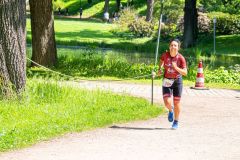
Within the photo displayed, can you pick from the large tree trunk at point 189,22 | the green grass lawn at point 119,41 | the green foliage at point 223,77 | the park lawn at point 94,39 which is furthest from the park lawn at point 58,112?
the large tree trunk at point 189,22

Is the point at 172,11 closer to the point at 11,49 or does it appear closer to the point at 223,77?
the point at 223,77

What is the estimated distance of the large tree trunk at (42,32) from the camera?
65.9ft

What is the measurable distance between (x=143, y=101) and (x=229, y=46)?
24830 mm

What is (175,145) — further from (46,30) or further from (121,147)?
(46,30)

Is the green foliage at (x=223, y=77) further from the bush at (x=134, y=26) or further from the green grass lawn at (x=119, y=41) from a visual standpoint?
the bush at (x=134, y=26)

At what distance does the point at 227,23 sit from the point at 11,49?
107 ft

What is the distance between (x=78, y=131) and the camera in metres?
9.62

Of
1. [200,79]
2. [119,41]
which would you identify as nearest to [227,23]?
[119,41]

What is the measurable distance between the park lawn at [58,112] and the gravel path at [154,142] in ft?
0.88

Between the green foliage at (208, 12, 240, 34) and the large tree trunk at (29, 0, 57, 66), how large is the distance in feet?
77.2

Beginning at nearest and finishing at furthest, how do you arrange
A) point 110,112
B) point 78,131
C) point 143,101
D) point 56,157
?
point 56,157 < point 78,131 < point 110,112 < point 143,101

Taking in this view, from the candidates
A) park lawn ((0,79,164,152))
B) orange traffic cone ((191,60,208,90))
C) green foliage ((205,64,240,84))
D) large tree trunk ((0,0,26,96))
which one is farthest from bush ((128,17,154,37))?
large tree trunk ((0,0,26,96))

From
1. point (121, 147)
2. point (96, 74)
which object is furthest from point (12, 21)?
point (96, 74)

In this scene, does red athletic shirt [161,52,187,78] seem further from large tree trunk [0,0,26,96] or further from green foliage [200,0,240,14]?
green foliage [200,0,240,14]
